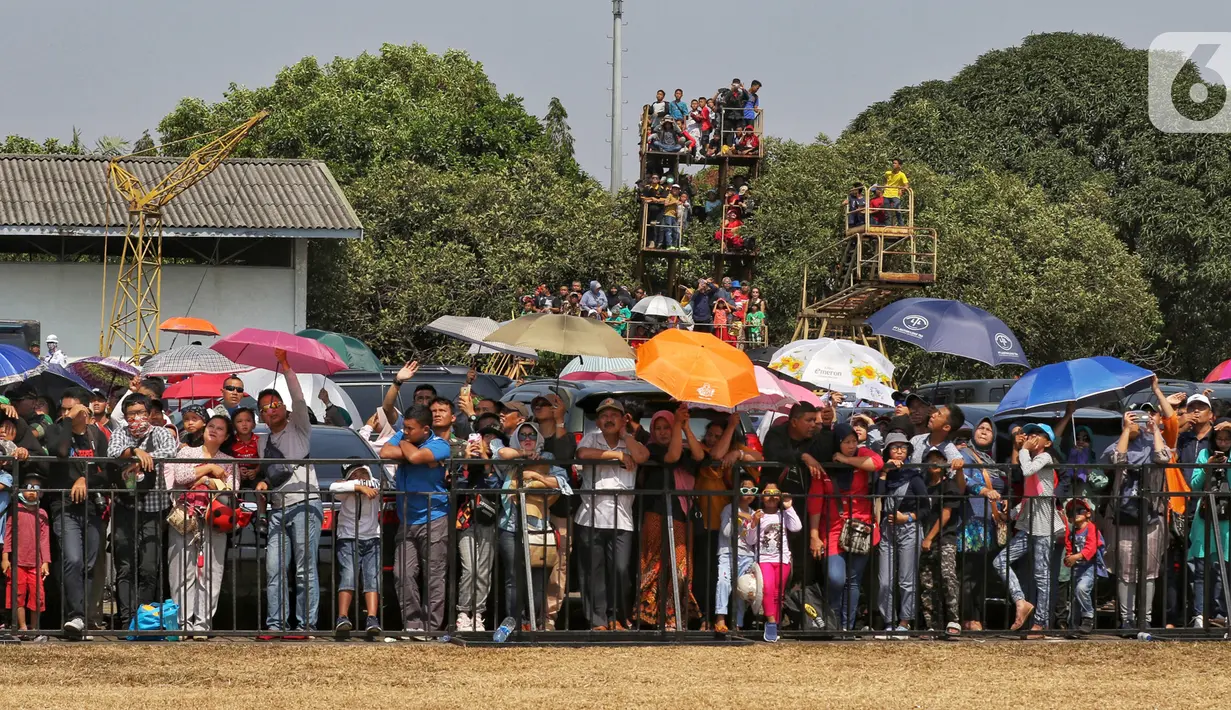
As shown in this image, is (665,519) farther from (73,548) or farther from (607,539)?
(73,548)

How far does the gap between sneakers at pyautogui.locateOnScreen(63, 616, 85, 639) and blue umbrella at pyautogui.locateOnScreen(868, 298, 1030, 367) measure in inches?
279

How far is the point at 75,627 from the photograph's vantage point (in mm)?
10438

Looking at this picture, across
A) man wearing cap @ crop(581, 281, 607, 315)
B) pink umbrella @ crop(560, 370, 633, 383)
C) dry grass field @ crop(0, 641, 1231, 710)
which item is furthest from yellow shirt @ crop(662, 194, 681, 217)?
dry grass field @ crop(0, 641, 1231, 710)

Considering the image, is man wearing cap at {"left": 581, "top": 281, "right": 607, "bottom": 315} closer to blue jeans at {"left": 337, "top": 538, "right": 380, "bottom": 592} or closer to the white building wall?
the white building wall

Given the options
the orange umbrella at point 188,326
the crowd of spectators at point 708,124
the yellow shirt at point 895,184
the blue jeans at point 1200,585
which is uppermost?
the crowd of spectators at point 708,124

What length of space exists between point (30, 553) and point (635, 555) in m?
3.98

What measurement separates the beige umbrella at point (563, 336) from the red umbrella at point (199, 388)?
4.72m

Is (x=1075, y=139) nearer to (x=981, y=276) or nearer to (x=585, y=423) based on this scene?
(x=981, y=276)

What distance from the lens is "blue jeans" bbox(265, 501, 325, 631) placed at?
10812 mm

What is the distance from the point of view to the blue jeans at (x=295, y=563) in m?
10.8

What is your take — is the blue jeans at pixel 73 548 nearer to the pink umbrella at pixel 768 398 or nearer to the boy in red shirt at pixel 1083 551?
the pink umbrella at pixel 768 398

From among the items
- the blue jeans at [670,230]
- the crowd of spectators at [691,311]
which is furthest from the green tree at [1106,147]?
the crowd of spectators at [691,311]

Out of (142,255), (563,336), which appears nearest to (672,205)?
(142,255)

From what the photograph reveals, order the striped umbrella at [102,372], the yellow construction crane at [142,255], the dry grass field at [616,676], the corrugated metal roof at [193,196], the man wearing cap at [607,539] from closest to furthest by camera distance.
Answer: the dry grass field at [616,676], the man wearing cap at [607,539], the striped umbrella at [102,372], the yellow construction crane at [142,255], the corrugated metal roof at [193,196]
